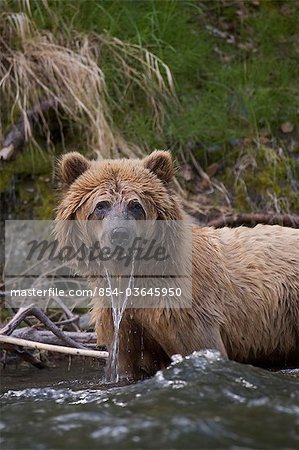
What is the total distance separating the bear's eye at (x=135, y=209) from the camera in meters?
5.61

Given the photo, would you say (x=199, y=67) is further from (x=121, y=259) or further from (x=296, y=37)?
(x=121, y=259)

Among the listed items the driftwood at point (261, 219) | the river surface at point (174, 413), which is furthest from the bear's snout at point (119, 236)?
the driftwood at point (261, 219)

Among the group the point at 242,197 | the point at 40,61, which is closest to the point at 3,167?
the point at 40,61

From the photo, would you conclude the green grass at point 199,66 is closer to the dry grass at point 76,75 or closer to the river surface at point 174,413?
the dry grass at point 76,75

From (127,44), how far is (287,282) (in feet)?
13.6

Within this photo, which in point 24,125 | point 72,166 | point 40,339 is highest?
point 24,125

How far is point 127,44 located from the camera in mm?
9523

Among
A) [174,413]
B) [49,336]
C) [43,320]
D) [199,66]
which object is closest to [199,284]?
[43,320]

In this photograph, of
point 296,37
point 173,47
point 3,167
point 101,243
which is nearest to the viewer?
point 101,243

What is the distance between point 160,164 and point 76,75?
3426 mm

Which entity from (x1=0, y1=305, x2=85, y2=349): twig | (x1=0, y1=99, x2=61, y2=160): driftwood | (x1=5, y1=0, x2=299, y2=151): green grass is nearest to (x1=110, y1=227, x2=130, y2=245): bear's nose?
(x1=0, y1=305, x2=85, y2=349): twig

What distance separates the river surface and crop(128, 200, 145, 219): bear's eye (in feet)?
3.12

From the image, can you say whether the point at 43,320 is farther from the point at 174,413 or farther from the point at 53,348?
the point at 174,413

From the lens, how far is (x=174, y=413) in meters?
4.16
